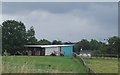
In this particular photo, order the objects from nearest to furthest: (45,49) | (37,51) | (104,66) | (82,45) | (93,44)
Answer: (104,66) → (45,49) → (37,51) → (93,44) → (82,45)

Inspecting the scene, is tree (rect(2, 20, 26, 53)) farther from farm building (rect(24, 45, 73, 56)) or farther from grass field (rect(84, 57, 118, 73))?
grass field (rect(84, 57, 118, 73))

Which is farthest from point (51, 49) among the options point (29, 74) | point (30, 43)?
point (29, 74)

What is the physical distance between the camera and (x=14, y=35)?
65250 millimetres

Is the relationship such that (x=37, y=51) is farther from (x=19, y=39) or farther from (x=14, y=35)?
(x=14, y=35)

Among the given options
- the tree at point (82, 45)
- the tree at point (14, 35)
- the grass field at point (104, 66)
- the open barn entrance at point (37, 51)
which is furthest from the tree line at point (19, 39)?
the grass field at point (104, 66)

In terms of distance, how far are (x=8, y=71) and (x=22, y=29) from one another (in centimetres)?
6217

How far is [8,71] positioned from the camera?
9016mm

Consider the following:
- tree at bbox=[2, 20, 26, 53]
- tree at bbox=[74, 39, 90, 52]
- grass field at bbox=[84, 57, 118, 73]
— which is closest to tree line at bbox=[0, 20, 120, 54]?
tree at bbox=[2, 20, 26, 53]

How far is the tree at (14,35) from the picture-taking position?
59.8 m

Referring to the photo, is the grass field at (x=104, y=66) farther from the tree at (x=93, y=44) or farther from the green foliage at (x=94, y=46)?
the tree at (x=93, y=44)

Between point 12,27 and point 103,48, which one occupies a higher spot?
point 12,27

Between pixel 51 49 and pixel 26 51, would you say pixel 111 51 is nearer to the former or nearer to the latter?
pixel 51 49

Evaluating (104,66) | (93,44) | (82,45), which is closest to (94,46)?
(93,44)

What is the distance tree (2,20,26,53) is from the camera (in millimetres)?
59844
